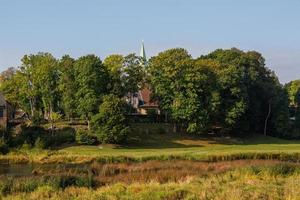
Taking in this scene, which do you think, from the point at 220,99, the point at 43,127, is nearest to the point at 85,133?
the point at 43,127

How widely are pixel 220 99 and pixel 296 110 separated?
30235 mm

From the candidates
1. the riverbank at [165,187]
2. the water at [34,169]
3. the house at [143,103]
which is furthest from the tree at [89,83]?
the riverbank at [165,187]

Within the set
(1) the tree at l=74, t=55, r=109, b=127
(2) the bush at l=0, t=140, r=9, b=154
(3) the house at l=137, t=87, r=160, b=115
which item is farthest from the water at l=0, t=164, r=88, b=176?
(3) the house at l=137, t=87, r=160, b=115

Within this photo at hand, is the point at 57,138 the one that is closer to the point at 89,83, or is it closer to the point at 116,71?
the point at 89,83

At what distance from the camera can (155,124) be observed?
95562 mm

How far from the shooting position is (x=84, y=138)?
2980 inches

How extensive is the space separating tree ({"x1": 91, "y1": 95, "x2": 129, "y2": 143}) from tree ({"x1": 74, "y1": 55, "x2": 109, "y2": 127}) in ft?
9.35

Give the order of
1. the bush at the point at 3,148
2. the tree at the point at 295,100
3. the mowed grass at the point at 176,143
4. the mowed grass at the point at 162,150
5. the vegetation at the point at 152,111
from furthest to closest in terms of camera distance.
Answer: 1. the tree at the point at 295,100
2. the mowed grass at the point at 176,143
3. the vegetation at the point at 152,111
4. the bush at the point at 3,148
5. the mowed grass at the point at 162,150

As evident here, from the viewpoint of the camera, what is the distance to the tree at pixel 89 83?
266ft

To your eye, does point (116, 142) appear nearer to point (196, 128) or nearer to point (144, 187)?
point (196, 128)

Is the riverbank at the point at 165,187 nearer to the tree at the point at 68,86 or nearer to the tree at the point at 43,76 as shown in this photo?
the tree at the point at 68,86

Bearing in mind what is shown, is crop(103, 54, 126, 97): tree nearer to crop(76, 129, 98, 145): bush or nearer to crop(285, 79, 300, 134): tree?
crop(76, 129, 98, 145): bush

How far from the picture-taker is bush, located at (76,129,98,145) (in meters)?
75.6

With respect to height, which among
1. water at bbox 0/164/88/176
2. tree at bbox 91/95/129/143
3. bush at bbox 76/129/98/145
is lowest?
water at bbox 0/164/88/176
